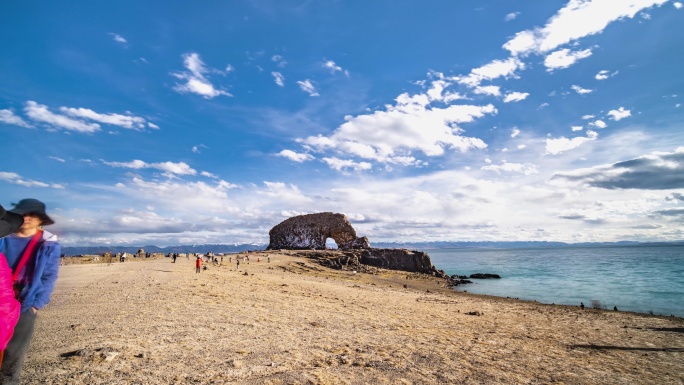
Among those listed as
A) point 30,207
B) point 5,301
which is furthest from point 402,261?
point 5,301

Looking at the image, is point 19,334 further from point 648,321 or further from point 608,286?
point 608,286

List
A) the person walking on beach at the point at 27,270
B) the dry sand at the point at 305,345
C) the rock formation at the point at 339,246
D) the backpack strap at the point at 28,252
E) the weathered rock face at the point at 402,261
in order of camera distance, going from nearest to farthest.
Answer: the person walking on beach at the point at 27,270
the backpack strap at the point at 28,252
the dry sand at the point at 305,345
the rock formation at the point at 339,246
the weathered rock face at the point at 402,261

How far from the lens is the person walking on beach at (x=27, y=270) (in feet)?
13.0

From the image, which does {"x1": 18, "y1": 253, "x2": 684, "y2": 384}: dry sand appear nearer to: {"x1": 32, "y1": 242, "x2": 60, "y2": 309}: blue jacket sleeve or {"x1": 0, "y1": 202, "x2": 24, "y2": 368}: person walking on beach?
{"x1": 32, "y1": 242, "x2": 60, "y2": 309}: blue jacket sleeve

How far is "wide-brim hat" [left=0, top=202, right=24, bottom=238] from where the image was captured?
3.32 meters

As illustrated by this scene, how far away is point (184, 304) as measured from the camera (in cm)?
1191

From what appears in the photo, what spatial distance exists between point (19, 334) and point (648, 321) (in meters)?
24.6

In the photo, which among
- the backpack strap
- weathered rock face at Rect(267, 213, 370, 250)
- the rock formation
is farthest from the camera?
weathered rock face at Rect(267, 213, 370, 250)

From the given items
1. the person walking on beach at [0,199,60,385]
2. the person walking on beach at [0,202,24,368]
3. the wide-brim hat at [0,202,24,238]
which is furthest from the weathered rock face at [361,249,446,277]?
the wide-brim hat at [0,202,24,238]

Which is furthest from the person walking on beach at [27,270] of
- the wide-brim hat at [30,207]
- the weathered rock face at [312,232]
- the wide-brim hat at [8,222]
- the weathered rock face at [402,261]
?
the weathered rock face at [312,232]

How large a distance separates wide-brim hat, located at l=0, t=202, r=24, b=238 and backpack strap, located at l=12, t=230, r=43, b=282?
883 millimetres

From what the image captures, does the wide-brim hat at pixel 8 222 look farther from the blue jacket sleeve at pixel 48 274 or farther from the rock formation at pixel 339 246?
the rock formation at pixel 339 246

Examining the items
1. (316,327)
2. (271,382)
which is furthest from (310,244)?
(271,382)

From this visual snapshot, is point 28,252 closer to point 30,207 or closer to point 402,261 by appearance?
point 30,207
